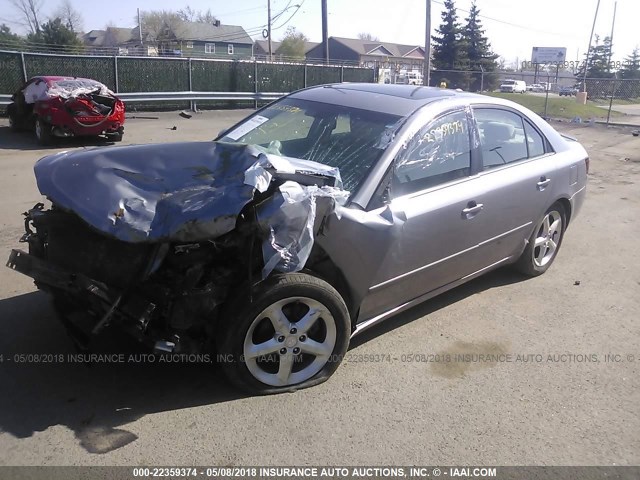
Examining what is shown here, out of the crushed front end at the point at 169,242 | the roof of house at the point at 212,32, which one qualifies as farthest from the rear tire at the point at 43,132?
the roof of house at the point at 212,32

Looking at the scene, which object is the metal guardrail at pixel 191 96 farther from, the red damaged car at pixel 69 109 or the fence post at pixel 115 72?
the red damaged car at pixel 69 109

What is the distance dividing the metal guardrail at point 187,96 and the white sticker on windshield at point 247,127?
484 inches

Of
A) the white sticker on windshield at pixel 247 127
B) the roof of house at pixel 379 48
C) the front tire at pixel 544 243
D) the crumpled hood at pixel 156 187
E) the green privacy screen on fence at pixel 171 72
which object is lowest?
the front tire at pixel 544 243

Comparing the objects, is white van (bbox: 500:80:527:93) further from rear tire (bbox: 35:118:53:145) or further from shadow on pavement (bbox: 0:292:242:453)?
shadow on pavement (bbox: 0:292:242:453)

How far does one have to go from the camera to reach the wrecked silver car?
2.83 meters

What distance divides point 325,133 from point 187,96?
1564 cm

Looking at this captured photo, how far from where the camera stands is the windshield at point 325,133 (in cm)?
367

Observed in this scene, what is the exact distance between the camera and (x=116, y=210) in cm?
281

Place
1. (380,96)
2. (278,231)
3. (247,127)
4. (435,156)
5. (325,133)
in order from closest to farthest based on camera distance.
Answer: (278,231)
(435,156)
(325,133)
(380,96)
(247,127)

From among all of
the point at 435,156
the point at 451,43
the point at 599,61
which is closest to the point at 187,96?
the point at 435,156

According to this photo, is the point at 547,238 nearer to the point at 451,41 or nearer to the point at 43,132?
the point at 43,132

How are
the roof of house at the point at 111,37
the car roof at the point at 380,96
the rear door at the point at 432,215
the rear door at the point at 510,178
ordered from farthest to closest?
the roof of house at the point at 111,37, the rear door at the point at 510,178, the car roof at the point at 380,96, the rear door at the point at 432,215

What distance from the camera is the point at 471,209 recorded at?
12.9 ft

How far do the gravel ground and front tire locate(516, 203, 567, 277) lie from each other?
0.42 meters
